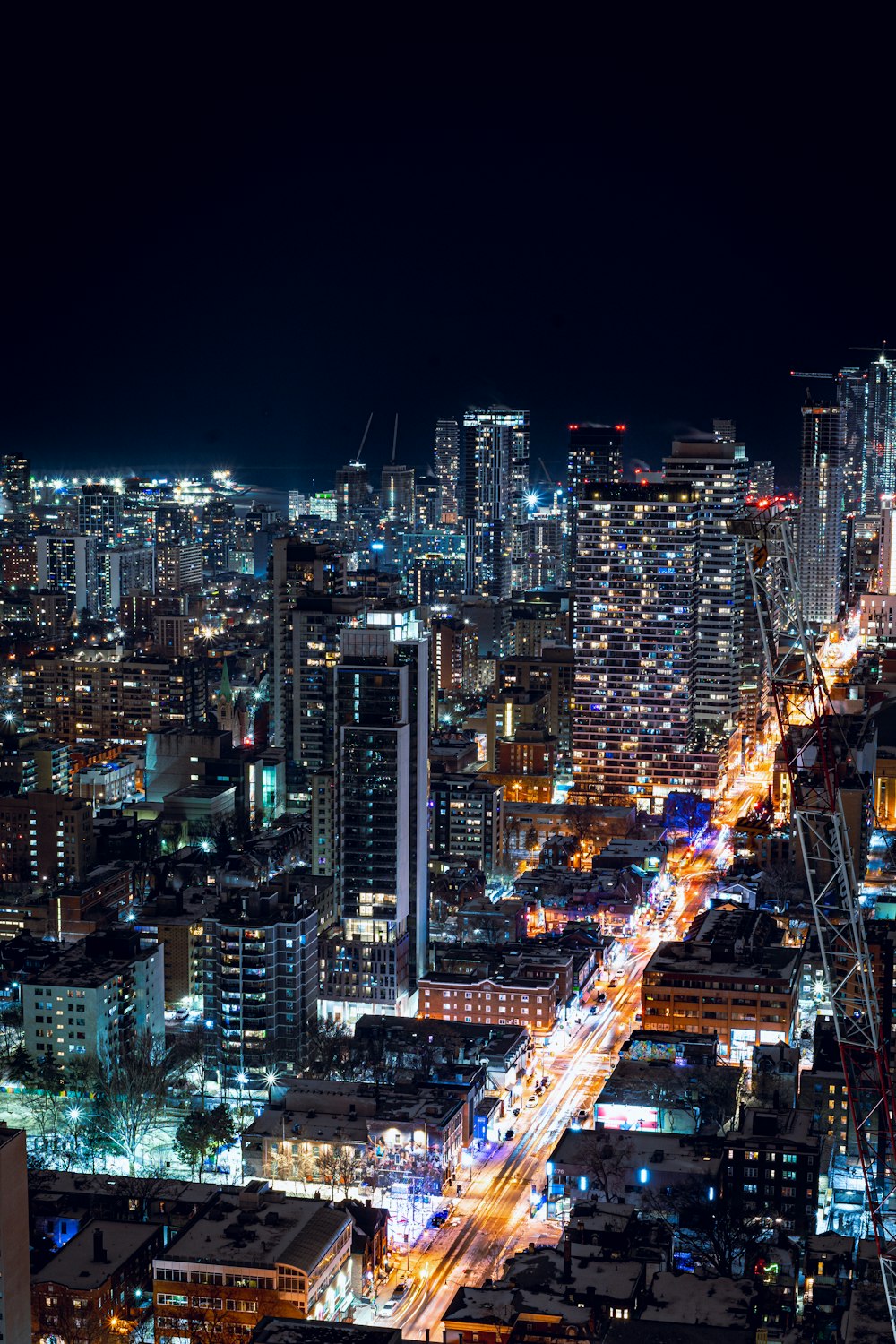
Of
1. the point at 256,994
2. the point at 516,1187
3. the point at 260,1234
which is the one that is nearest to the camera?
the point at 260,1234

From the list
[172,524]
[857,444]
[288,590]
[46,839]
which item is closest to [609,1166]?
[46,839]

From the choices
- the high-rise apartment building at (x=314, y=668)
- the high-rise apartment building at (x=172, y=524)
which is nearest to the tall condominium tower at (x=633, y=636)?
the high-rise apartment building at (x=314, y=668)

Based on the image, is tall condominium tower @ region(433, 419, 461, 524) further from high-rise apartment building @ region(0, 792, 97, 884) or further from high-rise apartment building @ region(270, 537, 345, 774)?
high-rise apartment building @ region(0, 792, 97, 884)

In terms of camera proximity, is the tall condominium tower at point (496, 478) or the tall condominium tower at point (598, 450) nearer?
the tall condominium tower at point (598, 450)

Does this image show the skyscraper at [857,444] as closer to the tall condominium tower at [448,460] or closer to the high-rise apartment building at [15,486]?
the tall condominium tower at [448,460]

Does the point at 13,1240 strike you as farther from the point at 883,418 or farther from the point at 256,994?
the point at 883,418
